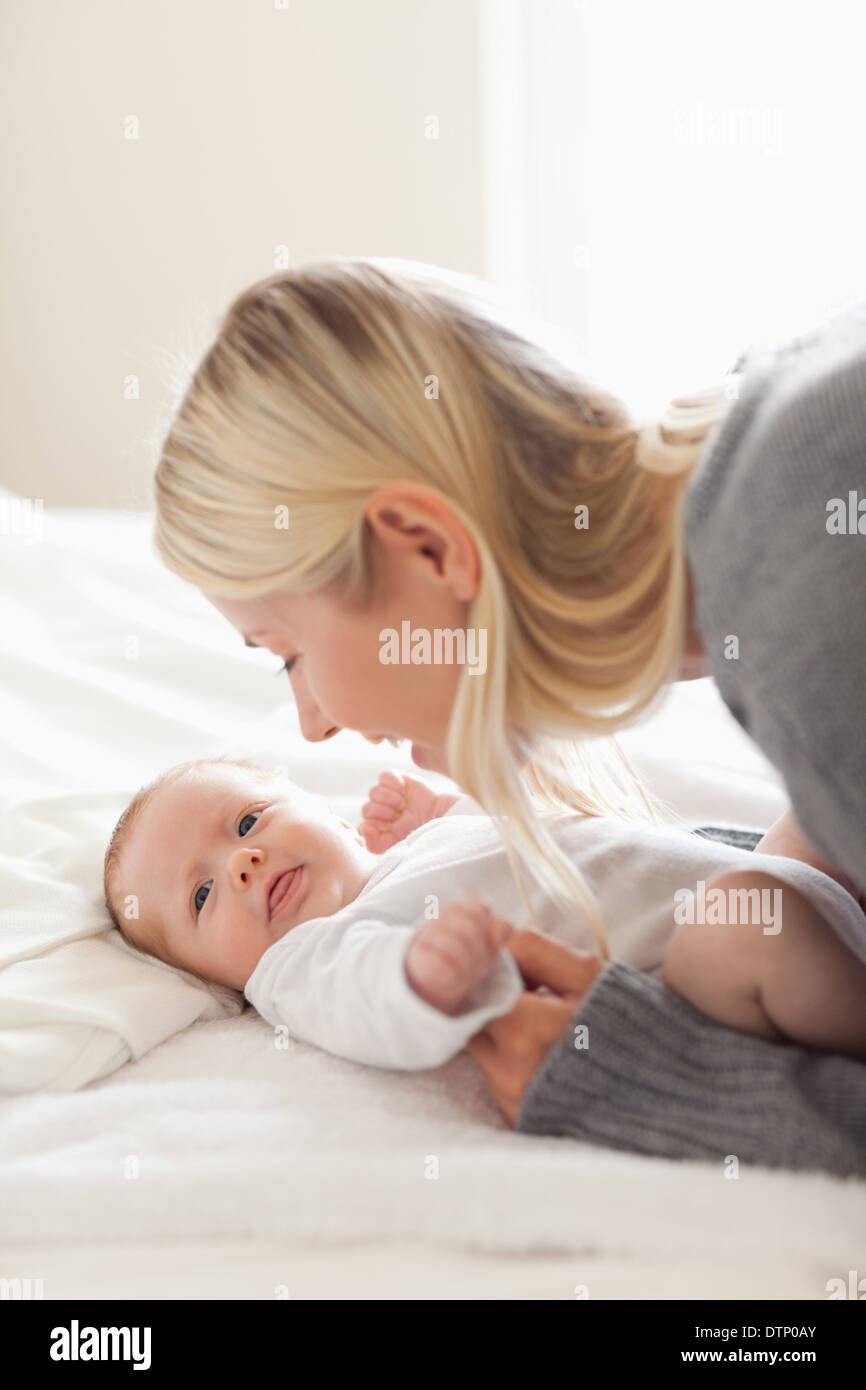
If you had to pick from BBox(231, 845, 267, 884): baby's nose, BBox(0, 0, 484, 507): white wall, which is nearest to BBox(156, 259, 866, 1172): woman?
BBox(231, 845, 267, 884): baby's nose

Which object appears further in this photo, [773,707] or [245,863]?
[245,863]

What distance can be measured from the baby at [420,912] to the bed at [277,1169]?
51 millimetres

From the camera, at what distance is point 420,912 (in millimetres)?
1078

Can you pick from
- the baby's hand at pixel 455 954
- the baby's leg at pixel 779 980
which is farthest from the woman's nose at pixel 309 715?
the baby's leg at pixel 779 980

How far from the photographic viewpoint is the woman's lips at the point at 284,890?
3.84ft

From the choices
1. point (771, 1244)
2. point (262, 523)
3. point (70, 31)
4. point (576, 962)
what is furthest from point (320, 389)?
point (70, 31)

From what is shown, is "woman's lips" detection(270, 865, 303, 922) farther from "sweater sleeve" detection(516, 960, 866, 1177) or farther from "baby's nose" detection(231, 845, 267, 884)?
"sweater sleeve" detection(516, 960, 866, 1177)

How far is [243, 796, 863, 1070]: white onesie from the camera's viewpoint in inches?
35.4

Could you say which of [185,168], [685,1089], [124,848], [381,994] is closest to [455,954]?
[381,994]

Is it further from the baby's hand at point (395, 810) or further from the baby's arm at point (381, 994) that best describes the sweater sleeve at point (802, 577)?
the baby's hand at point (395, 810)

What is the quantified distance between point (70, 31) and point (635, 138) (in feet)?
3.82

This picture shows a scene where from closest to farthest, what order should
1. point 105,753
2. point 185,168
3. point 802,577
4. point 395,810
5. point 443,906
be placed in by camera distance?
point 802,577, point 443,906, point 395,810, point 105,753, point 185,168

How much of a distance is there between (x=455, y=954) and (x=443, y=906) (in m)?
0.16

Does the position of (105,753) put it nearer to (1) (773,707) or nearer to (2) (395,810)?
(2) (395,810)
